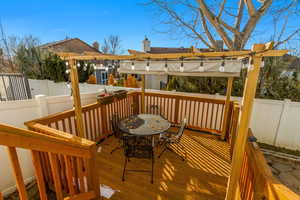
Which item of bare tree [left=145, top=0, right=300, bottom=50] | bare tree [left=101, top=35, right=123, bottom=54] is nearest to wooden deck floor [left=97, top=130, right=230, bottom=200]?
bare tree [left=145, top=0, right=300, bottom=50]

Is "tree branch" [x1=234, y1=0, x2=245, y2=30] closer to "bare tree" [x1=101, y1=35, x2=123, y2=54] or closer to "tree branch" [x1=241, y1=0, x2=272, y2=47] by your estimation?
"tree branch" [x1=241, y1=0, x2=272, y2=47]

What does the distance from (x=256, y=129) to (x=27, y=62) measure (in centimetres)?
1266

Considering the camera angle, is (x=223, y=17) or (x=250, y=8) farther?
(x=223, y=17)

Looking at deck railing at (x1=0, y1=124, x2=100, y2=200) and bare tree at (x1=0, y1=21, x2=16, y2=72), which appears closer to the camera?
deck railing at (x1=0, y1=124, x2=100, y2=200)

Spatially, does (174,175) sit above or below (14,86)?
below

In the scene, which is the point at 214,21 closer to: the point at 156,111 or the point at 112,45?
the point at 156,111

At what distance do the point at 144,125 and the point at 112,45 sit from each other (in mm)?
20426

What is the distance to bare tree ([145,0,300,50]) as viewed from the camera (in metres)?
4.95

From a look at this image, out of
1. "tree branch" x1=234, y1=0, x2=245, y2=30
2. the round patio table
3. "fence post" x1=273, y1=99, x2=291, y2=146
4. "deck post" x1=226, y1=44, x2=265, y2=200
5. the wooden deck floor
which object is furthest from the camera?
"tree branch" x1=234, y1=0, x2=245, y2=30

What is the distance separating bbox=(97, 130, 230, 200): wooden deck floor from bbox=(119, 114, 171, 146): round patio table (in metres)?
0.73

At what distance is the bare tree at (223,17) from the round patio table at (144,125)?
188 inches

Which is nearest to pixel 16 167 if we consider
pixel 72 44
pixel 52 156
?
pixel 52 156

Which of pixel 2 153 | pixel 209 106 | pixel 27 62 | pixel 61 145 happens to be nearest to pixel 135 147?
pixel 61 145

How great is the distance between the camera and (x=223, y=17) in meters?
5.54
